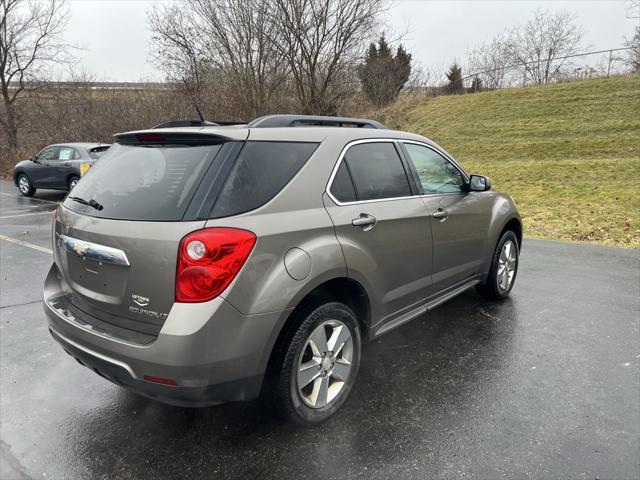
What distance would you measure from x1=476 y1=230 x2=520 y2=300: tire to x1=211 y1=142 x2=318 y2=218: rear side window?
8.78 ft

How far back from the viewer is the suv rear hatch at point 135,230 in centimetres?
220

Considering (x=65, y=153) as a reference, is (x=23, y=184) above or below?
below

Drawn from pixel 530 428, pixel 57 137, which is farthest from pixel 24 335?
pixel 57 137

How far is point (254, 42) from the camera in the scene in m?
16.4

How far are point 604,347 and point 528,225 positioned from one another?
5.61 meters

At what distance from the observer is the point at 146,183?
8.17 feet

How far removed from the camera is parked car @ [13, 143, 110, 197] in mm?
12820

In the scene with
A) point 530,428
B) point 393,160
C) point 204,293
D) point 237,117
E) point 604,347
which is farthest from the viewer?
point 237,117

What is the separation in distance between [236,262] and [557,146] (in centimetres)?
1727

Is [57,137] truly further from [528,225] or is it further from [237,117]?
[528,225]

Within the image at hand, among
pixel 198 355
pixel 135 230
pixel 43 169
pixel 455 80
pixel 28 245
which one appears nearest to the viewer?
pixel 198 355

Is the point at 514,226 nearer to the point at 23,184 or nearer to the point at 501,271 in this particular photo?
the point at 501,271

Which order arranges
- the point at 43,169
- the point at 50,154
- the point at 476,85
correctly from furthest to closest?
the point at 476,85 → the point at 50,154 → the point at 43,169

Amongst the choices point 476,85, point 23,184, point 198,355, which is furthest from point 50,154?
point 476,85
